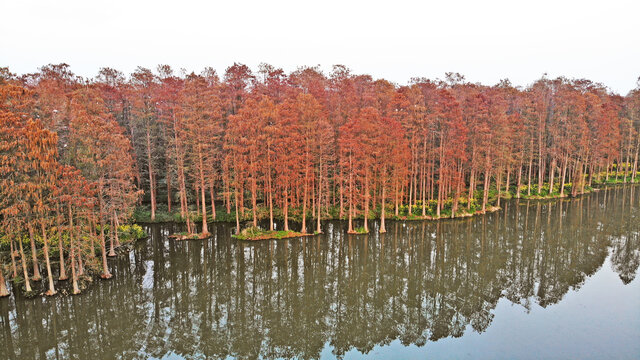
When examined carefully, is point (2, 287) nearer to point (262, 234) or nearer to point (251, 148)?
point (262, 234)

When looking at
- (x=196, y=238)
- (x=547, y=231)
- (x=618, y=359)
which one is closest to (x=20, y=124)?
(x=196, y=238)

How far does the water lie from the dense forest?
4250 millimetres

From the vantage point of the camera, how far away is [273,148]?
33.8m

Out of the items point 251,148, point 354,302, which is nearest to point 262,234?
point 251,148

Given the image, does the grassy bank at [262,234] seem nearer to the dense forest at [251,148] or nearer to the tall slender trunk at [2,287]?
the dense forest at [251,148]

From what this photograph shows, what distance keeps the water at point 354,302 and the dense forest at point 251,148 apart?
13.9 feet

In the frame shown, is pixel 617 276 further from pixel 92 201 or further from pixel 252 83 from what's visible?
pixel 252 83

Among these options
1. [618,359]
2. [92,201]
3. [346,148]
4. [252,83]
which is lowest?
[618,359]

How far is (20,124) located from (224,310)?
15225 mm

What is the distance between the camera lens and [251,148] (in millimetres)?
31734

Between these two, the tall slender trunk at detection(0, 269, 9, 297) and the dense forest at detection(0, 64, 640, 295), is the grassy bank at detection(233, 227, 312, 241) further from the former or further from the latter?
the tall slender trunk at detection(0, 269, 9, 297)

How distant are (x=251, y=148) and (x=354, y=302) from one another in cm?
1746

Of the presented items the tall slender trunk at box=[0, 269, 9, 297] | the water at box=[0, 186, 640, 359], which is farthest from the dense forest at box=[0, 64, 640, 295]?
the water at box=[0, 186, 640, 359]

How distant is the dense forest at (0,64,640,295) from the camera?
2103cm
